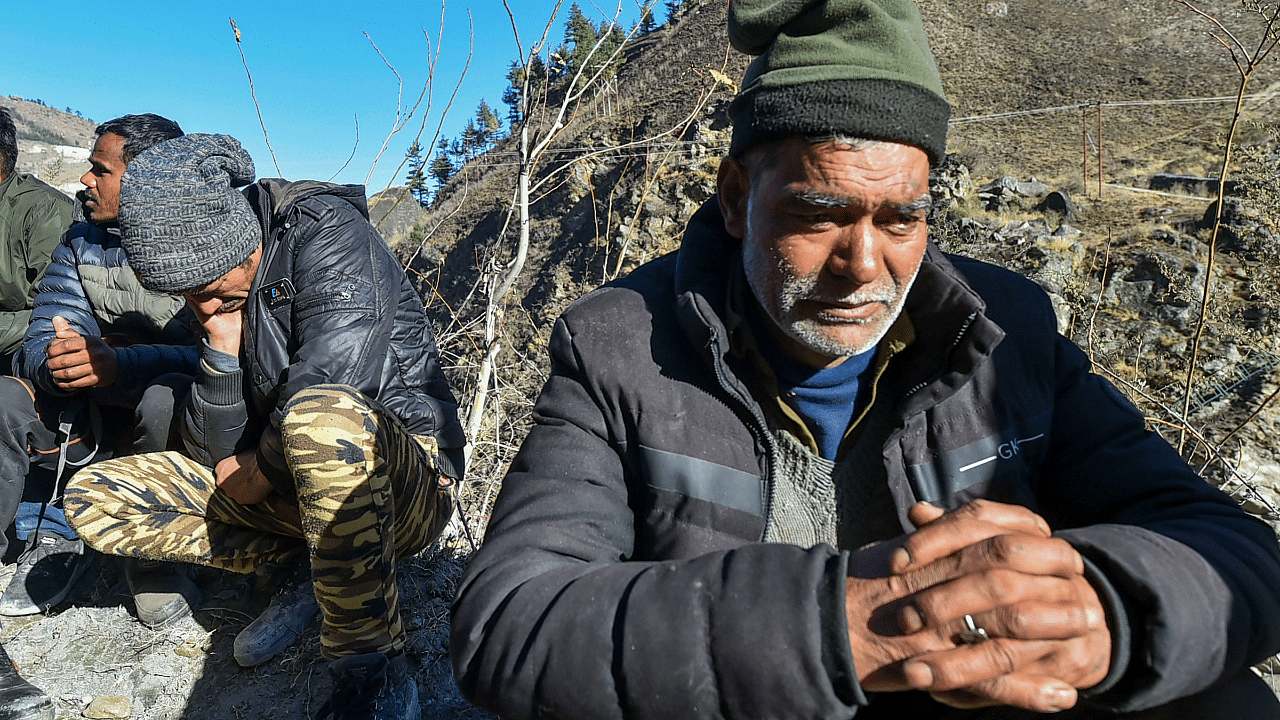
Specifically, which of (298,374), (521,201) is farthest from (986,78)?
(298,374)

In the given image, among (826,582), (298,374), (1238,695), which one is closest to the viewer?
(826,582)

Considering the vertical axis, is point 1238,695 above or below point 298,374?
below

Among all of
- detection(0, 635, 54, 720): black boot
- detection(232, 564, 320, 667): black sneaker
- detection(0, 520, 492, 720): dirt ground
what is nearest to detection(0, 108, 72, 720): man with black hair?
detection(0, 520, 492, 720): dirt ground

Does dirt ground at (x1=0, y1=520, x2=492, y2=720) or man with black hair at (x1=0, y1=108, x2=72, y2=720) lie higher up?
man with black hair at (x1=0, y1=108, x2=72, y2=720)

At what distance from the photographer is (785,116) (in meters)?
1.30

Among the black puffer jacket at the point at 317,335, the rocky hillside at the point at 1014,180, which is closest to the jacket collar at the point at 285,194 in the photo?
the black puffer jacket at the point at 317,335

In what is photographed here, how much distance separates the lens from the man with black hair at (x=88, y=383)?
2.69m

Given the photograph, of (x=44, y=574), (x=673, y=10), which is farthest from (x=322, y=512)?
(x=673, y=10)

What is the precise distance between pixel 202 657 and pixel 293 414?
132 centimetres

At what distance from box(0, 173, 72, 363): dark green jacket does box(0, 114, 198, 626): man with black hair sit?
12.5 inches

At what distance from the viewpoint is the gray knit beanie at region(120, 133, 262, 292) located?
85.8 inches

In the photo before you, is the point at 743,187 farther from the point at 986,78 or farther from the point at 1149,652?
the point at 986,78

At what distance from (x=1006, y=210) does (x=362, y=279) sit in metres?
13.7

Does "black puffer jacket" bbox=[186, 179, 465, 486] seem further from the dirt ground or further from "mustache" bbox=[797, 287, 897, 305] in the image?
"mustache" bbox=[797, 287, 897, 305]
